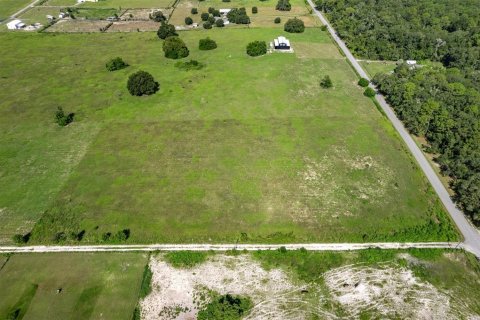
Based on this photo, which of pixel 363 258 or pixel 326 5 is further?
pixel 326 5

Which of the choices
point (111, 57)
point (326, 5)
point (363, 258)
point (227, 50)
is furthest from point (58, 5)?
point (363, 258)

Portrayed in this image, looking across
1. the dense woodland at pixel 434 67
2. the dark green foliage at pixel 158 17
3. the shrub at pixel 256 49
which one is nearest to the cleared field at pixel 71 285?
the dense woodland at pixel 434 67

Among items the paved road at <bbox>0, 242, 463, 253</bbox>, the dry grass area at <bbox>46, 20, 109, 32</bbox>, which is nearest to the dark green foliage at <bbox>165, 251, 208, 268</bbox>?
the paved road at <bbox>0, 242, 463, 253</bbox>

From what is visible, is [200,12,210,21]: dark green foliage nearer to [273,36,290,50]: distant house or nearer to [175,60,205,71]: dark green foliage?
[273,36,290,50]: distant house

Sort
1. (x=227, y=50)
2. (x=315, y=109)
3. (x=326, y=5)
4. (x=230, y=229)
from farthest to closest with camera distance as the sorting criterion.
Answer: (x=326, y=5) → (x=227, y=50) → (x=315, y=109) → (x=230, y=229)

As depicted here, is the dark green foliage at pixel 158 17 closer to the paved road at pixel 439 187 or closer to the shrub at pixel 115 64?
the shrub at pixel 115 64

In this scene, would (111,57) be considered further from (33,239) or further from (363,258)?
(363,258)
